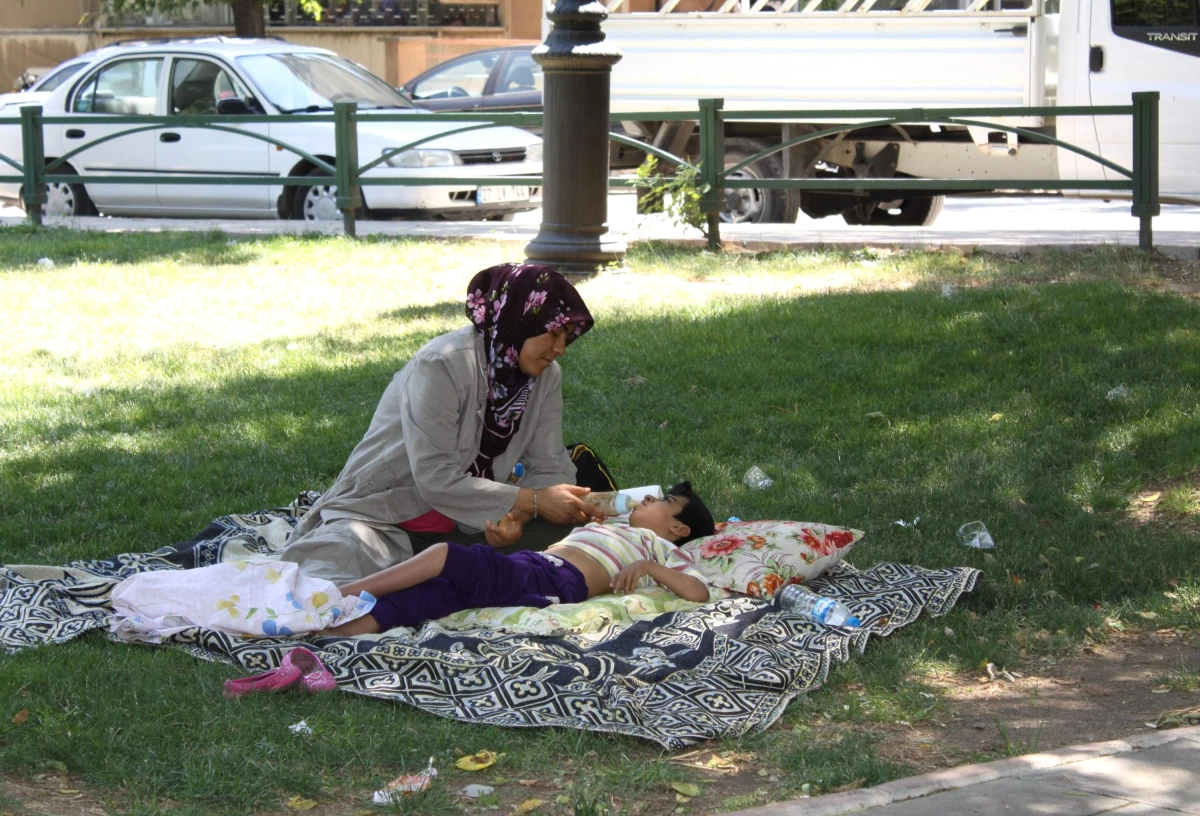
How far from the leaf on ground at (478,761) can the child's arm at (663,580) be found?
1211mm

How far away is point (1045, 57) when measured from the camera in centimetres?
1138

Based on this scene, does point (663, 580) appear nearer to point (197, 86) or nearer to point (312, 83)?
point (312, 83)

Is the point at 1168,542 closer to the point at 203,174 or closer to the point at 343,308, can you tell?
the point at 343,308

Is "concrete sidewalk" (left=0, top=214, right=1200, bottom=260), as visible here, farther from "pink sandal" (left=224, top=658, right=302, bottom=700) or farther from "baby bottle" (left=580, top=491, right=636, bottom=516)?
"pink sandal" (left=224, top=658, right=302, bottom=700)

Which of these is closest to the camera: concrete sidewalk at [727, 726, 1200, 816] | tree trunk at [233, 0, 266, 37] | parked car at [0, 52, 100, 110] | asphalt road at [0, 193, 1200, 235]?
concrete sidewalk at [727, 726, 1200, 816]

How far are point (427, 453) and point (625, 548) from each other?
77 centimetres

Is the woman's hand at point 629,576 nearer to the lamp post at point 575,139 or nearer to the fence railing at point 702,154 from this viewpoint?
the lamp post at point 575,139

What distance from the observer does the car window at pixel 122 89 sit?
13414 mm

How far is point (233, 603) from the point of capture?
421 centimetres

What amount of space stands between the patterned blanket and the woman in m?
0.40

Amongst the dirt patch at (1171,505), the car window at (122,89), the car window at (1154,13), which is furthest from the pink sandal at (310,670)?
the car window at (122,89)

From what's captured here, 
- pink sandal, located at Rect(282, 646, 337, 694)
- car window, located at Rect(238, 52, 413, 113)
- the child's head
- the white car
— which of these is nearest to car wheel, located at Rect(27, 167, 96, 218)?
the white car

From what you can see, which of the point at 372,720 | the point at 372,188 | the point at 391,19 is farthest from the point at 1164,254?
the point at 391,19

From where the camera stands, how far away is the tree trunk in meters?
18.6
